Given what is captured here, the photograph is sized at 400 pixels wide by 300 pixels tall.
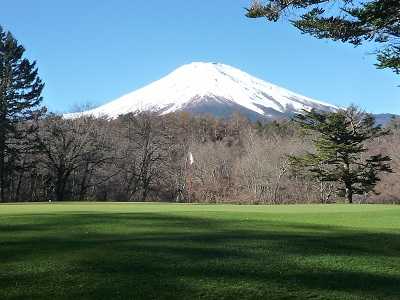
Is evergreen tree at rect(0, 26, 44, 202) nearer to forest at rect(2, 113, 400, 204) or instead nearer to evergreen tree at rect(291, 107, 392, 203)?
forest at rect(2, 113, 400, 204)

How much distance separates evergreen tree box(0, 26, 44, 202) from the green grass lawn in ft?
125

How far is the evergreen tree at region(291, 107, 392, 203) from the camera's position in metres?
44.1

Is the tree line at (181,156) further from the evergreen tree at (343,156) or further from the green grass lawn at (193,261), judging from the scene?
the green grass lawn at (193,261)

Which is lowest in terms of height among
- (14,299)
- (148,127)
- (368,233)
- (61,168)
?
(14,299)

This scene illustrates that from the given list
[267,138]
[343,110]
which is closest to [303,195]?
[267,138]

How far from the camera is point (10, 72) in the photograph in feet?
167

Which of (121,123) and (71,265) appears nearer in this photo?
(71,265)

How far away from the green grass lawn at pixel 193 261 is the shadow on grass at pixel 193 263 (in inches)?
0.5

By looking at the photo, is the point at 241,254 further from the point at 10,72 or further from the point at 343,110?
the point at 10,72

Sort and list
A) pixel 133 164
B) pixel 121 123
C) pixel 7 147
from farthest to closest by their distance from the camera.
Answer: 1. pixel 121 123
2. pixel 133 164
3. pixel 7 147

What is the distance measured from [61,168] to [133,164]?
1245 centimetres

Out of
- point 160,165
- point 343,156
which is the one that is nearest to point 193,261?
point 343,156

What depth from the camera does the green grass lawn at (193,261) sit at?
19.4 feet

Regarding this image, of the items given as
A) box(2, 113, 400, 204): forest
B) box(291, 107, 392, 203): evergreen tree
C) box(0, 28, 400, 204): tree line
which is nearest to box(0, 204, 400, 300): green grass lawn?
box(291, 107, 392, 203): evergreen tree
